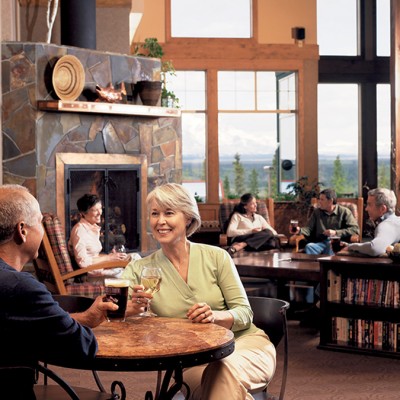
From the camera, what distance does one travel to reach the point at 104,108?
346 inches

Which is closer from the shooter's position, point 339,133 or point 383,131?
point 339,133

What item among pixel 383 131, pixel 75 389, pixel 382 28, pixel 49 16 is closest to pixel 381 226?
pixel 75 389

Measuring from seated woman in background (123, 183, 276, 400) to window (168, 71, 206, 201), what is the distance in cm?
974

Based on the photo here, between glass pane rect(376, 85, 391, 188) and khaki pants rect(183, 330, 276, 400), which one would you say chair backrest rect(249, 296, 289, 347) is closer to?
khaki pants rect(183, 330, 276, 400)

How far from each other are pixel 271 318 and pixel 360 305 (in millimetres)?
2878

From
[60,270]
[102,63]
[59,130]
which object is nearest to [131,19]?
[102,63]

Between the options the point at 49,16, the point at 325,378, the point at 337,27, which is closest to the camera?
the point at 325,378

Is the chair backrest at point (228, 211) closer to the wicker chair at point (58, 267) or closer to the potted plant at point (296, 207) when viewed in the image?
the potted plant at point (296, 207)

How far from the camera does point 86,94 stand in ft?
29.4

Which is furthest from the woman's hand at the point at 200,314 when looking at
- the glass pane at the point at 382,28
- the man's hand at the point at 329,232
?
the glass pane at the point at 382,28

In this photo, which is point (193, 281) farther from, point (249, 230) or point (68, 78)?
point (249, 230)

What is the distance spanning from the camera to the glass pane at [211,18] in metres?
13.4

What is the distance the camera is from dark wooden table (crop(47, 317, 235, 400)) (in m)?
2.76

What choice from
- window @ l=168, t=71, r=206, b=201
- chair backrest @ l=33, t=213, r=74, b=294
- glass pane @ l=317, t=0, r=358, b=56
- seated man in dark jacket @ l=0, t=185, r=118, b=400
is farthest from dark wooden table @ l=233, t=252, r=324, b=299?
glass pane @ l=317, t=0, r=358, b=56
